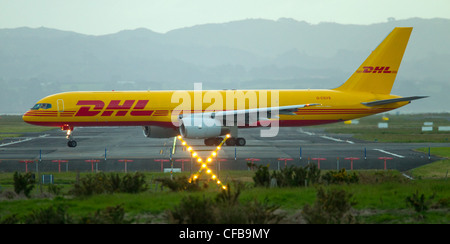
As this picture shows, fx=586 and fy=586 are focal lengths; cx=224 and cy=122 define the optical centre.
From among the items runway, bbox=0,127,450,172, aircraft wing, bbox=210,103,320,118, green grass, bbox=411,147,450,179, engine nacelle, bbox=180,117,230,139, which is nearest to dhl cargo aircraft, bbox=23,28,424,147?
aircraft wing, bbox=210,103,320,118

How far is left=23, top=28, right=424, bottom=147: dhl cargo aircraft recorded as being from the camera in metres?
39.4

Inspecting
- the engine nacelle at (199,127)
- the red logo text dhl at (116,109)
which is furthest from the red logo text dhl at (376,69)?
the red logo text dhl at (116,109)

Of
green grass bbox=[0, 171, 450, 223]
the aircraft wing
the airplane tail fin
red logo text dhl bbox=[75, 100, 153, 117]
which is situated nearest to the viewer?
green grass bbox=[0, 171, 450, 223]

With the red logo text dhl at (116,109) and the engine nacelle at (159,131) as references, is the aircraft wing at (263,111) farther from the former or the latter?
the red logo text dhl at (116,109)

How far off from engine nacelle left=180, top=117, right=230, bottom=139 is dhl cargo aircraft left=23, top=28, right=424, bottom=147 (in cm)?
85

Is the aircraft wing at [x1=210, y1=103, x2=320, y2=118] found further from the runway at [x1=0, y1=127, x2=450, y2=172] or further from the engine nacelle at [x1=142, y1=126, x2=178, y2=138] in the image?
the engine nacelle at [x1=142, y1=126, x2=178, y2=138]

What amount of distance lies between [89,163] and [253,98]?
1399 cm

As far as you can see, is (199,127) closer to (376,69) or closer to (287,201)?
(376,69)

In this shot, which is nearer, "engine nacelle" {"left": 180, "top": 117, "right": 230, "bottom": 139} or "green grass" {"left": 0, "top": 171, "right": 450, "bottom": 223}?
"green grass" {"left": 0, "top": 171, "right": 450, "bottom": 223}

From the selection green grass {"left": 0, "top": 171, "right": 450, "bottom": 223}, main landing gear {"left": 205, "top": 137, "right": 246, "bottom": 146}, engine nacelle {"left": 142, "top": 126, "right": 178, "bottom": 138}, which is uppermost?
engine nacelle {"left": 142, "top": 126, "right": 178, "bottom": 138}

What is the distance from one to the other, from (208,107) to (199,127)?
3945mm

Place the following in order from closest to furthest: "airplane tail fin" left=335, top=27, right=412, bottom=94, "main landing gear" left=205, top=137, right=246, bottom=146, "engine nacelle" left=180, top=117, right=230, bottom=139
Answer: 1. "engine nacelle" left=180, top=117, right=230, bottom=139
2. "main landing gear" left=205, top=137, right=246, bottom=146
3. "airplane tail fin" left=335, top=27, right=412, bottom=94

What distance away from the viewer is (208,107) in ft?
131

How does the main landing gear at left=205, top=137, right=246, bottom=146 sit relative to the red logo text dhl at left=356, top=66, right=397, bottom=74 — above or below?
below
